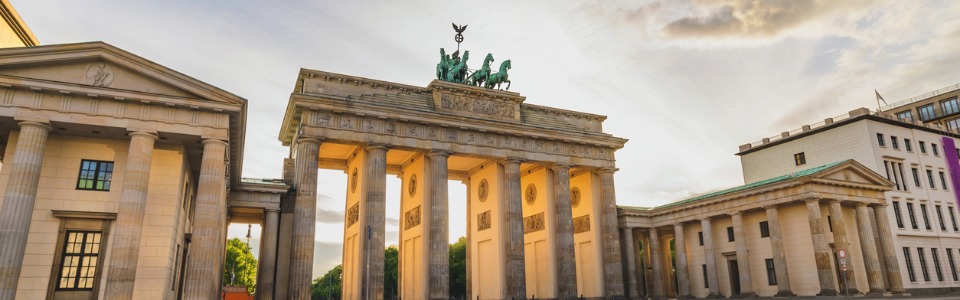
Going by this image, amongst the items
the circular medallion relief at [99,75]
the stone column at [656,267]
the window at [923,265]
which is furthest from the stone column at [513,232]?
the window at [923,265]

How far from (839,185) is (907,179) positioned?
14.4 m

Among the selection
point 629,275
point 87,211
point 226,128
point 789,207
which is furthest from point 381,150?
point 789,207

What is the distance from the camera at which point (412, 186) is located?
41.4 meters

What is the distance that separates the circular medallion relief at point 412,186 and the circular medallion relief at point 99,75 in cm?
2252

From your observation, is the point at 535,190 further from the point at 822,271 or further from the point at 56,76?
the point at 56,76

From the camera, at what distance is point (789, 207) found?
37.6 metres

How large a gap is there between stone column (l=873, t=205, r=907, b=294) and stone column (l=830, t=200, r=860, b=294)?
9.89 feet

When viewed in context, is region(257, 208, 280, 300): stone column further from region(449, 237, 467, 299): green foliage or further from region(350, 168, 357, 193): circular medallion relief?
region(449, 237, 467, 299): green foliage

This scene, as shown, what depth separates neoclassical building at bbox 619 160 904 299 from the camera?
3550 centimetres

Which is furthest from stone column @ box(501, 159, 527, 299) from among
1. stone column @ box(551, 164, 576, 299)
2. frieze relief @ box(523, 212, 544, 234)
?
frieze relief @ box(523, 212, 544, 234)

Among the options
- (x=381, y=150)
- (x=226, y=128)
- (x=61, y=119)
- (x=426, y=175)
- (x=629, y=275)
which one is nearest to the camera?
(x=61, y=119)

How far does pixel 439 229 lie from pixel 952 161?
46828 mm

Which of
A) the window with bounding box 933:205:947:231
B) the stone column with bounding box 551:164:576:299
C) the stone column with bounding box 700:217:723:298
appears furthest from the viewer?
the window with bounding box 933:205:947:231

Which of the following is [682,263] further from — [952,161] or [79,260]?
[79,260]
